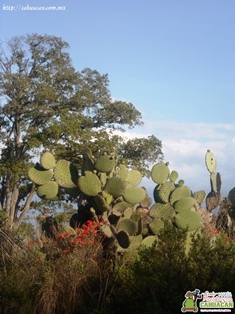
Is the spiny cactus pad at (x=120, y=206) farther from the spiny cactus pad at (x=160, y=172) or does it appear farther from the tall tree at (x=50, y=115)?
the tall tree at (x=50, y=115)

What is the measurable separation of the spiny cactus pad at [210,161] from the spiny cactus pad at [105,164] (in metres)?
4.03

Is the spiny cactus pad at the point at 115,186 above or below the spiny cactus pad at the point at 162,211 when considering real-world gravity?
above

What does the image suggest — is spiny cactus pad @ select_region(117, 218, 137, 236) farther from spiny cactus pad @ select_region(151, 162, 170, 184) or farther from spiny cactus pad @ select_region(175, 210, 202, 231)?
spiny cactus pad @ select_region(151, 162, 170, 184)

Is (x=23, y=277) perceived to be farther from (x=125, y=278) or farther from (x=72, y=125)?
(x=72, y=125)

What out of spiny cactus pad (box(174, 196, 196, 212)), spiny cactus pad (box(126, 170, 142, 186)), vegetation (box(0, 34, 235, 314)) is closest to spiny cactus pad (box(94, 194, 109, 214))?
vegetation (box(0, 34, 235, 314))

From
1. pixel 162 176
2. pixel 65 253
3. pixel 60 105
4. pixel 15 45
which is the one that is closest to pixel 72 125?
pixel 60 105

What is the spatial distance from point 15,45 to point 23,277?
2186cm

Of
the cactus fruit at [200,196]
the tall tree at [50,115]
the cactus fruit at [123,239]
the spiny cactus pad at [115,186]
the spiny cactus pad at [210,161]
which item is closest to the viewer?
the cactus fruit at [123,239]

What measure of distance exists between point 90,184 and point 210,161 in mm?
4496

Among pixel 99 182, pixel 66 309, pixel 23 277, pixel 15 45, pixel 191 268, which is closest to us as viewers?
pixel 191 268

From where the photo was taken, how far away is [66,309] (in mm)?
5211

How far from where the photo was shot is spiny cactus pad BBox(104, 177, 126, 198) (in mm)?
6970

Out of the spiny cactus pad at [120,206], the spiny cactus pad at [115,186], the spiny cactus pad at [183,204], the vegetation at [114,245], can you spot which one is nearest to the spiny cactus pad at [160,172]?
the vegetation at [114,245]

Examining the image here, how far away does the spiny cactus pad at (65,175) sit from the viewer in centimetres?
745
